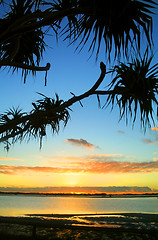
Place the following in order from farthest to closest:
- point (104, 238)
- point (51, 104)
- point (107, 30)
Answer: point (51, 104) → point (104, 238) → point (107, 30)

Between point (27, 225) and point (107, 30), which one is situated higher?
point (107, 30)

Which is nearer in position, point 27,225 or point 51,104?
point 27,225

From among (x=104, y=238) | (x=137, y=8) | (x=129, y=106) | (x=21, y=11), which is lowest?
(x=104, y=238)

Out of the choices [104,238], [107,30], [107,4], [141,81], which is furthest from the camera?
[141,81]

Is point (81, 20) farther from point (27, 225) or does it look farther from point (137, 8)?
point (27, 225)

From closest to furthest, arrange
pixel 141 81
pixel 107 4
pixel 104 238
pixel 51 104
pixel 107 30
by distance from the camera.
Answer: pixel 107 4
pixel 107 30
pixel 104 238
pixel 141 81
pixel 51 104

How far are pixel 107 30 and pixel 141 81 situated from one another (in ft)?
5.41

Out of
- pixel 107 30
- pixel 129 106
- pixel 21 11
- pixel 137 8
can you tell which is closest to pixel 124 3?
pixel 137 8

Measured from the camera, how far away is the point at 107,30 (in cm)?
361

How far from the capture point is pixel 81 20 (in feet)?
11.9

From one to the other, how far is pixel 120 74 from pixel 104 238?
345 centimetres

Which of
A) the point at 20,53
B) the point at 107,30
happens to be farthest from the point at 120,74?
the point at 20,53

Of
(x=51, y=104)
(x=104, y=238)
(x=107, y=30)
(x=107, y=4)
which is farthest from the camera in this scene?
(x=51, y=104)

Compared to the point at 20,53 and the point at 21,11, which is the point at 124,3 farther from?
the point at 20,53
